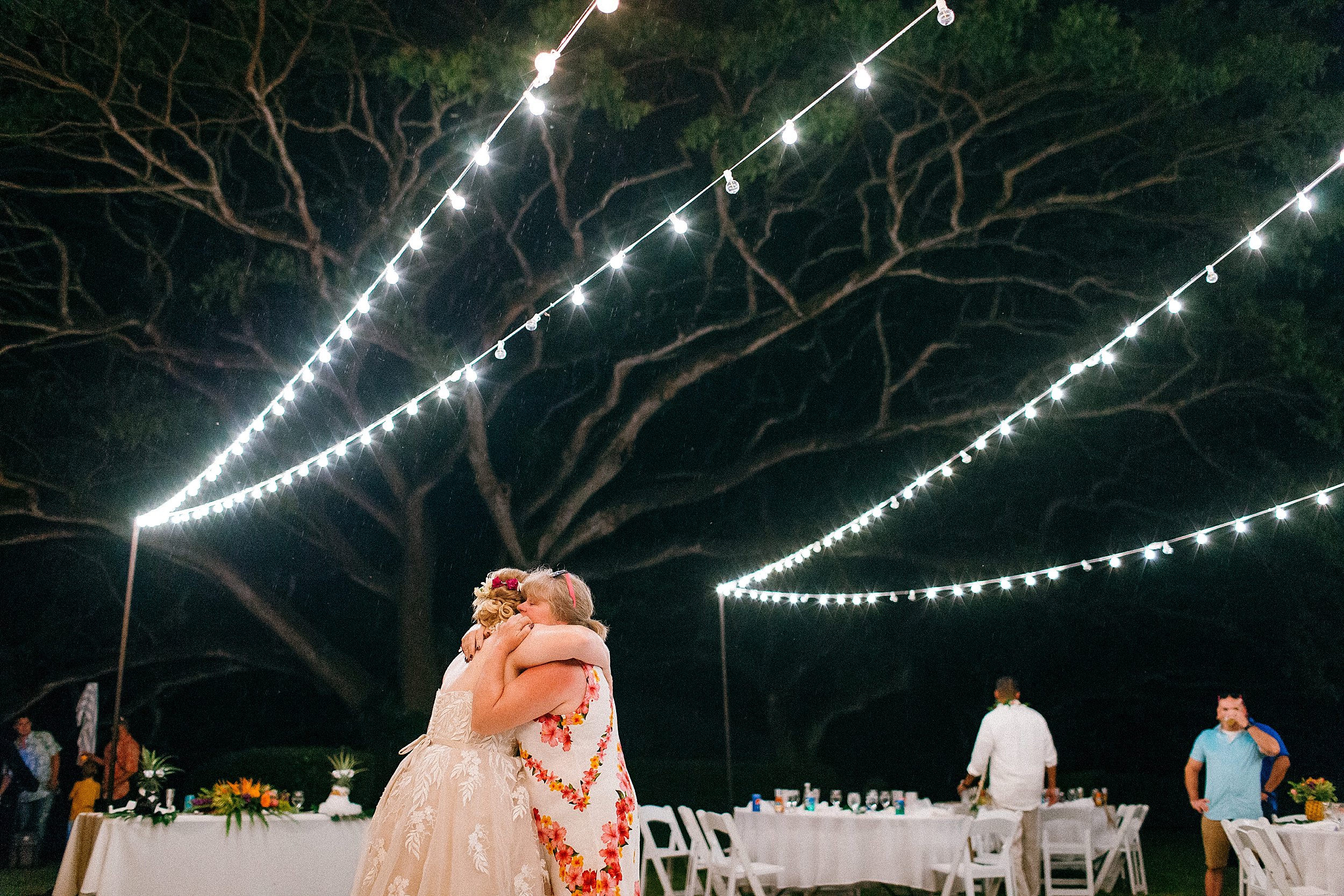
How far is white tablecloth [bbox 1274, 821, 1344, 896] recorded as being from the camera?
17.8 feet

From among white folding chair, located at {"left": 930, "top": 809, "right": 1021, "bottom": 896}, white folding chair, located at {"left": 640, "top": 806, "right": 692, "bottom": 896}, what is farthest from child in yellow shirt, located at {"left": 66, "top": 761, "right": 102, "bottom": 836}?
white folding chair, located at {"left": 930, "top": 809, "right": 1021, "bottom": 896}

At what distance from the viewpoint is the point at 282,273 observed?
10.6 meters

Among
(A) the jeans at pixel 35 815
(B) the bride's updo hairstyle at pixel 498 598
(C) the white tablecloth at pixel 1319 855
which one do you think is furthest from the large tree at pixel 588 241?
(B) the bride's updo hairstyle at pixel 498 598

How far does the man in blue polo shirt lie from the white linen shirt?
80cm

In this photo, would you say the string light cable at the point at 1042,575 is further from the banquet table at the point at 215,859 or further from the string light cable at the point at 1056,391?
the banquet table at the point at 215,859

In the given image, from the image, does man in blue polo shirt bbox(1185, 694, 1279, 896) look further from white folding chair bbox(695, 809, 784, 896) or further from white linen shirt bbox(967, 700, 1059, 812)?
white folding chair bbox(695, 809, 784, 896)

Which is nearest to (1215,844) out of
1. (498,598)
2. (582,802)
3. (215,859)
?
(582,802)

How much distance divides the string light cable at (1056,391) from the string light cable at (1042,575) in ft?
1.53

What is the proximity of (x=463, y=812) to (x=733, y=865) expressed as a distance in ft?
11.4

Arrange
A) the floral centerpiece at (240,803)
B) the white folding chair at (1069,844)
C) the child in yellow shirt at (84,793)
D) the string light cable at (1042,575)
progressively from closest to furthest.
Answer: the floral centerpiece at (240,803), the white folding chair at (1069,844), the string light cable at (1042,575), the child in yellow shirt at (84,793)

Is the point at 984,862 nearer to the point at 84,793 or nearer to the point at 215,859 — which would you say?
the point at 215,859

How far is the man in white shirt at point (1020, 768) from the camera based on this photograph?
6797mm

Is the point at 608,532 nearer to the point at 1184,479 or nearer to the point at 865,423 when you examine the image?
the point at 865,423

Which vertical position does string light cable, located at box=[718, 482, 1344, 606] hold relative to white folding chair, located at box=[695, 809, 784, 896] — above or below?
above
